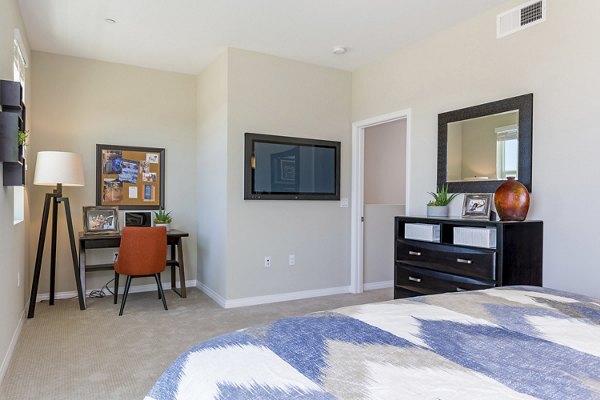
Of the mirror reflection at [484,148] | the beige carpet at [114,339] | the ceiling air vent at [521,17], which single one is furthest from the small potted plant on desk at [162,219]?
the ceiling air vent at [521,17]

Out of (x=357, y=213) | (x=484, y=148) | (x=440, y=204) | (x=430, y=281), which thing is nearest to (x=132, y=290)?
(x=357, y=213)

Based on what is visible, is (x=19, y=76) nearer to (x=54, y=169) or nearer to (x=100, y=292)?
(x=54, y=169)

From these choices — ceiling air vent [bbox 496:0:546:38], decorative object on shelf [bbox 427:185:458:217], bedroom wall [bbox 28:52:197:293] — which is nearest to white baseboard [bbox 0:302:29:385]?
bedroom wall [bbox 28:52:197:293]

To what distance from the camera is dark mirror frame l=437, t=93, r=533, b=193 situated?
2893 mm

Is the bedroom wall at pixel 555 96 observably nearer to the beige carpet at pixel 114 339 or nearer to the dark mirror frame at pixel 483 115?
the dark mirror frame at pixel 483 115

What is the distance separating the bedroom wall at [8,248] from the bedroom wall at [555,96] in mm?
3227

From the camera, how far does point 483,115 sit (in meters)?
3.22

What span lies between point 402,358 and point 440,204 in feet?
8.76

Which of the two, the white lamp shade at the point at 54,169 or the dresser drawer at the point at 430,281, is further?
the white lamp shade at the point at 54,169

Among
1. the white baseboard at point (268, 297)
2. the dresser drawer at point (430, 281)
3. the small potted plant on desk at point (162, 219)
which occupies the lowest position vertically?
the white baseboard at point (268, 297)

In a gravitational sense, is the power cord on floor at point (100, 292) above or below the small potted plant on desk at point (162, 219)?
below

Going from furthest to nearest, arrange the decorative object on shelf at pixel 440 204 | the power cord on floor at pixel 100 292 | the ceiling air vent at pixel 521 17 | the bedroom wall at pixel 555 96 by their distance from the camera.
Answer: the power cord on floor at pixel 100 292, the decorative object on shelf at pixel 440 204, the ceiling air vent at pixel 521 17, the bedroom wall at pixel 555 96

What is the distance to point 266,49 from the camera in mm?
4105

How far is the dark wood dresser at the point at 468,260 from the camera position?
2.60 meters
